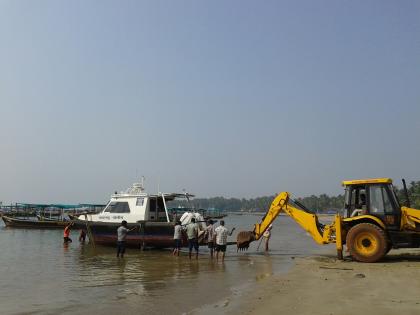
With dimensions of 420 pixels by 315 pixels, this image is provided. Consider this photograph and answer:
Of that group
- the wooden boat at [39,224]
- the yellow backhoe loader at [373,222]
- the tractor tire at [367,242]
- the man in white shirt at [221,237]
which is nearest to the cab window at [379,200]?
the yellow backhoe loader at [373,222]

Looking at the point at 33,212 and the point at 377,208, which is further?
the point at 33,212

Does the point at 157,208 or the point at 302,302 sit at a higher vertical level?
the point at 157,208

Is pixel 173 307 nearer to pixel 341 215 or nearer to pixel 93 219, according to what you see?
pixel 341 215

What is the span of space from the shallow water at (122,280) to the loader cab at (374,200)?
9.91 ft

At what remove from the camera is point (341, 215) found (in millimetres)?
14961

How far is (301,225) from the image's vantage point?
1593 cm

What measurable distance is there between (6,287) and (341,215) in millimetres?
10588

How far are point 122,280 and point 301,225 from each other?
720 cm

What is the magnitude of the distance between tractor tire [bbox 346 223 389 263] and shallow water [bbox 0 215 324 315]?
88.4 inches

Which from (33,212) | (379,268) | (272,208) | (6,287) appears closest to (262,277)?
(379,268)

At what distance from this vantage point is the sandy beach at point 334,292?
744cm

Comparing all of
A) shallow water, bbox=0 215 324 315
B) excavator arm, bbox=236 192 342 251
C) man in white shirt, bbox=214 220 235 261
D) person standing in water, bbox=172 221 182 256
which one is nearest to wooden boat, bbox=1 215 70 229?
shallow water, bbox=0 215 324 315

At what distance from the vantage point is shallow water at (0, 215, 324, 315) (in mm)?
8641

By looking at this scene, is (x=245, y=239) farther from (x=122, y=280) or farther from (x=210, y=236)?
(x=122, y=280)
